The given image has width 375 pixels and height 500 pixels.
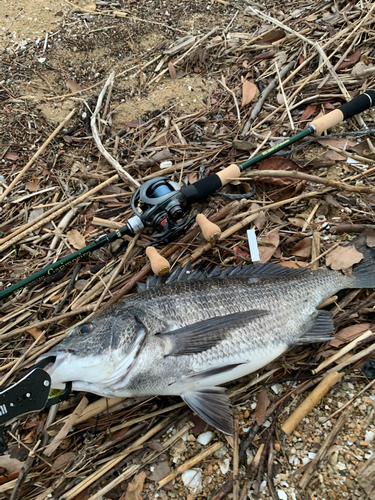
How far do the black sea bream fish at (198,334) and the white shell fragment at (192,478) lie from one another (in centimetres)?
41

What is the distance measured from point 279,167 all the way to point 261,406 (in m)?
2.39

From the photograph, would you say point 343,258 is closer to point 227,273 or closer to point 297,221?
point 297,221

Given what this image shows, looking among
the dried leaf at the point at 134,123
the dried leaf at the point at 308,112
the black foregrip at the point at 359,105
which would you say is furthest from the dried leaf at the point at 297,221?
the dried leaf at the point at 134,123

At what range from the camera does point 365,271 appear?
117 inches

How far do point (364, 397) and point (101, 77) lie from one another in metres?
4.93

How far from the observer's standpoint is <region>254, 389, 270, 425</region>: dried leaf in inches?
99.6

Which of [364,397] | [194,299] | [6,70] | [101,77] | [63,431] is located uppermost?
[6,70]

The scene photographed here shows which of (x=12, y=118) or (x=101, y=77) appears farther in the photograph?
(x=101, y=77)

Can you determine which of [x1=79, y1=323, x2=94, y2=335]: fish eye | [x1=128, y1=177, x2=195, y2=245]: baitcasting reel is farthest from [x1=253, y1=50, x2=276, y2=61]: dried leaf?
[x1=79, y1=323, x2=94, y2=335]: fish eye

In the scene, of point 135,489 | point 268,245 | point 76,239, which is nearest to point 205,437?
point 135,489

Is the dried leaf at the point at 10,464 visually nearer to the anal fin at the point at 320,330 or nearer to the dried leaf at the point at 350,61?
the anal fin at the point at 320,330

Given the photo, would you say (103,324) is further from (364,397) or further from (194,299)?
(364,397)

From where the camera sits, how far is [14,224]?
3.75 metres

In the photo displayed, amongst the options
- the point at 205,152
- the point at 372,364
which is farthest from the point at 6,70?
the point at 372,364
